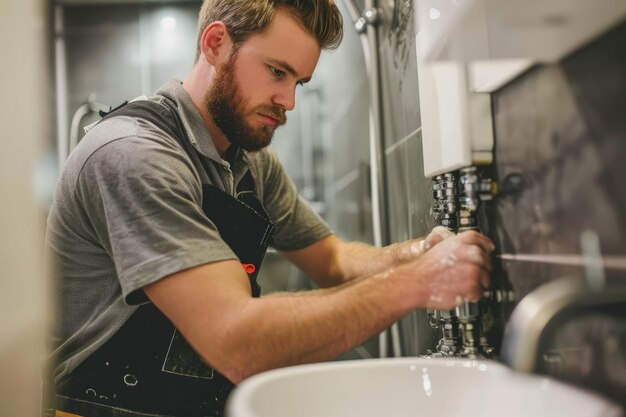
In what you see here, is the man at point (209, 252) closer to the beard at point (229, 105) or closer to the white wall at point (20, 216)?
the beard at point (229, 105)

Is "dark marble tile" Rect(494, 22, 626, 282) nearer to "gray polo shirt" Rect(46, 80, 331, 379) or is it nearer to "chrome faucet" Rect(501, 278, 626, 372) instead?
"chrome faucet" Rect(501, 278, 626, 372)

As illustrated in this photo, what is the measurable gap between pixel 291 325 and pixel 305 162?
6.04ft

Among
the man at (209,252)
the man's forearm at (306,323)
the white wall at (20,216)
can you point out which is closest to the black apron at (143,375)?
the man at (209,252)

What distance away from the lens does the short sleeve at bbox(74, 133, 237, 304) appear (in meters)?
0.72

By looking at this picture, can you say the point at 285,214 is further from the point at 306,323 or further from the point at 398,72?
the point at 306,323

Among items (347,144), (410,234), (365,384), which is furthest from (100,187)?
(347,144)

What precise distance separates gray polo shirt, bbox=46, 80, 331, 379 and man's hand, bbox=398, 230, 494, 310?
10.8 inches

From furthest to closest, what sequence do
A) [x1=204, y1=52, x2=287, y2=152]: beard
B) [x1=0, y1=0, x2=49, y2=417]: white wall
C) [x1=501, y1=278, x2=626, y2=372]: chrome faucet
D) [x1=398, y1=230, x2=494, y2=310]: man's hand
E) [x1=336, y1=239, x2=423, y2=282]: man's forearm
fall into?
[x1=204, y1=52, x2=287, y2=152]: beard
[x1=336, y1=239, x2=423, y2=282]: man's forearm
[x1=398, y1=230, x2=494, y2=310]: man's hand
[x1=0, y1=0, x2=49, y2=417]: white wall
[x1=501, y1=278, x2=626, y2=372]: chrome faucet

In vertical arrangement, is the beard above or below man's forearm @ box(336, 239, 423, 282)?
above

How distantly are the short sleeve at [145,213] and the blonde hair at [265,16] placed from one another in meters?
0.34

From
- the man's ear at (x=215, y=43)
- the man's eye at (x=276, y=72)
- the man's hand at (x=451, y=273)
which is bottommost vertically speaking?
the man's hand at (x=451, y=273)

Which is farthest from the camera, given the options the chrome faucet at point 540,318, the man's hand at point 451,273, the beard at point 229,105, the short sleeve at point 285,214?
the short sleeve at point 285,214

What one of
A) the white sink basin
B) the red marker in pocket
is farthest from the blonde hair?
the white sink basin

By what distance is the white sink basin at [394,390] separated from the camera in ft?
1.73
